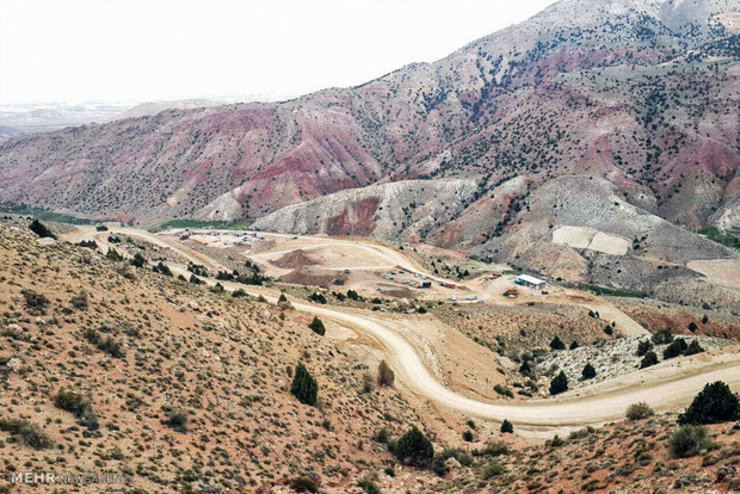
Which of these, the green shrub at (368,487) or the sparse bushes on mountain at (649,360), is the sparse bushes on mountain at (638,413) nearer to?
the green shrub at (368,487)

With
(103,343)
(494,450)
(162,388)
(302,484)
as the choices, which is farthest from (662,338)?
(103,343)

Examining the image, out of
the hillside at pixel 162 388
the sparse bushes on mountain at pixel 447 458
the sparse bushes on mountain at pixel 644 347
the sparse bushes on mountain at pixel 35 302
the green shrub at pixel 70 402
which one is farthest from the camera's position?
the sparse bushes on mountain at pixel 644 347

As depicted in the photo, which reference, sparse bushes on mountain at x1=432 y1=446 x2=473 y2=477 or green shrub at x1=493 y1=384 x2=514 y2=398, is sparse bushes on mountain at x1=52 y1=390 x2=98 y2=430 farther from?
green shrub at x1=493 y1=384 x2=514 y2=398

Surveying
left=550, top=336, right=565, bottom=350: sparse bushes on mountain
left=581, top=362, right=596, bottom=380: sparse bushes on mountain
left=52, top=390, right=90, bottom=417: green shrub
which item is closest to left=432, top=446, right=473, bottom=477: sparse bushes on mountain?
left=52, top=390, right=90, bottom=417: green shrub

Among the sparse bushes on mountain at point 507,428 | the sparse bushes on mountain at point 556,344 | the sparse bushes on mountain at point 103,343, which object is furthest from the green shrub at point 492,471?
the sparse bushes on mountain at point 556,344

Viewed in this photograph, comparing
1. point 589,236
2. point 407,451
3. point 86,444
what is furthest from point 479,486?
point 589,236

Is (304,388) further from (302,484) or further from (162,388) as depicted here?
(162,388)
